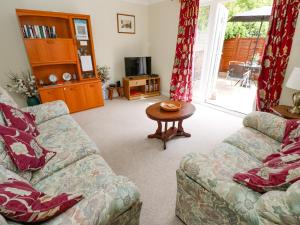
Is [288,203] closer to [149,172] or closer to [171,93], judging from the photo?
[149,172]

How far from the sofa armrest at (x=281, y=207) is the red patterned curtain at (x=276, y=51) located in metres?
2.24

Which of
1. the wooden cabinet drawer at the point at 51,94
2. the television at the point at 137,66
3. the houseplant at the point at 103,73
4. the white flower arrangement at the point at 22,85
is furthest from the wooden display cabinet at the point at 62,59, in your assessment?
the television at the point at 137,66

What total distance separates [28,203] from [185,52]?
3.49m

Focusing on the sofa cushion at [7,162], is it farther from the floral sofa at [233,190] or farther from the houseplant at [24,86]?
the houseplant at [24,86]

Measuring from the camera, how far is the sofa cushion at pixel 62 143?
133 centimetres

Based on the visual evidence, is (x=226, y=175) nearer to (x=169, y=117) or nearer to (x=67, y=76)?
(x=169, y=117)

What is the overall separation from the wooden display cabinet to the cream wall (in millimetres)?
226

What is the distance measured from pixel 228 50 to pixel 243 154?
21.6 ft

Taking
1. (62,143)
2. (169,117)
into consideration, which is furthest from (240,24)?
(62,143)

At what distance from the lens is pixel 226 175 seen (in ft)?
3.77

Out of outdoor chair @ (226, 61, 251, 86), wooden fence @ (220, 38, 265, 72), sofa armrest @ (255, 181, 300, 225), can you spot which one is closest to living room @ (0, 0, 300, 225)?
sofa armrest @ (255, 181, 300, 225)

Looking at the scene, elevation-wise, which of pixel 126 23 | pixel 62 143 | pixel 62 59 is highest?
pixel 126 23

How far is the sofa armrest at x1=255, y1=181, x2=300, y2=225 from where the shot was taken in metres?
0.65

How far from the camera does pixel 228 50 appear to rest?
6.88m
